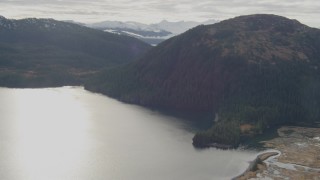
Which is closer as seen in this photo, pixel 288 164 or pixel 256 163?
pixel 288 164

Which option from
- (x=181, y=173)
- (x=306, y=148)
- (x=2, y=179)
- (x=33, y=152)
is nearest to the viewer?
(x=2, y=179)

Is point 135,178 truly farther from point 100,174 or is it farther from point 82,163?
point 82,163

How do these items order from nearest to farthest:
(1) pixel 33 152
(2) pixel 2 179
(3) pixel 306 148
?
1. (2) pixel 2 179
2. (1) pixel 33 152
3. (3) pixel 306 148

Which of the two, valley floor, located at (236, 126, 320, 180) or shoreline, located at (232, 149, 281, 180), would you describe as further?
valley floor, located at (236, 126, 320, 180)

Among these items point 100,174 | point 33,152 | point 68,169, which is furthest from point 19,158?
point 100,174

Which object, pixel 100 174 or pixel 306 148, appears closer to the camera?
pixel 100 174

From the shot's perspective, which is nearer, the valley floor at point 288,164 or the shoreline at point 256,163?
the shoreline at point 256,163

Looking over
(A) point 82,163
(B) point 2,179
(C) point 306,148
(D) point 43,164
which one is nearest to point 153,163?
(A) point 82,163

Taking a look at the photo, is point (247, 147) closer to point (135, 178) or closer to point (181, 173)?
point (181, 173)

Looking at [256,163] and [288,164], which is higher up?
[288,164]
